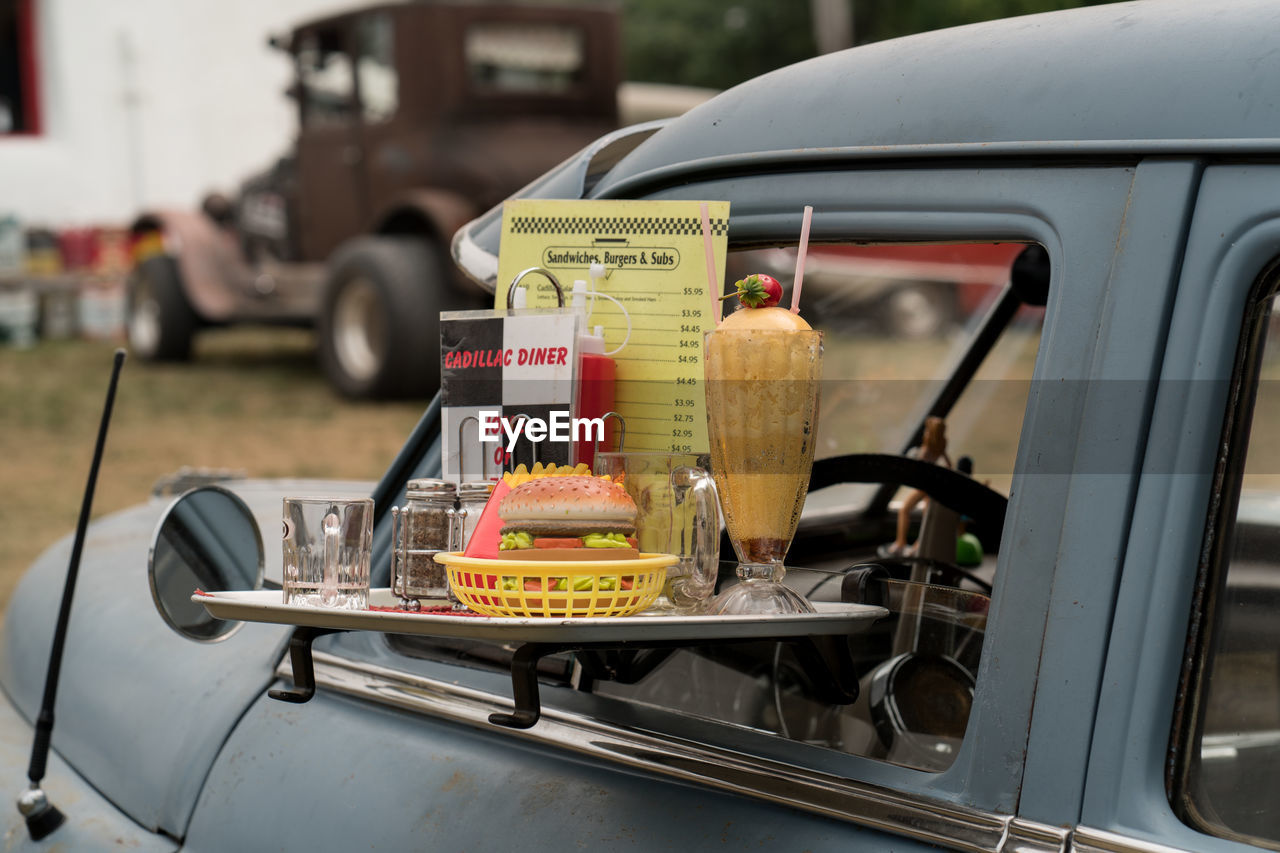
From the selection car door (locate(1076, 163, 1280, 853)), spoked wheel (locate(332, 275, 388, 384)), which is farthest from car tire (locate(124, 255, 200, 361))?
car door (locate(1076, 163, 1280, 853))

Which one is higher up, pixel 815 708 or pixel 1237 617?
pixel 1237 617

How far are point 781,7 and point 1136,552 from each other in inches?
1043

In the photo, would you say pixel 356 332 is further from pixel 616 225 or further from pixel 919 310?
pixel 616 225

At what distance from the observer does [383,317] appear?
29.1 ft

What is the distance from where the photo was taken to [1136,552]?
3.26ft

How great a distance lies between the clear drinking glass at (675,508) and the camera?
47.3 inches

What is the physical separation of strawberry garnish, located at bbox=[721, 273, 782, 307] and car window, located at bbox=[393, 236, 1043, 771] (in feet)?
0.61

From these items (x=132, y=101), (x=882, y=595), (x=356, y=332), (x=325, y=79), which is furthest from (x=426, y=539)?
(x=132, y=101)

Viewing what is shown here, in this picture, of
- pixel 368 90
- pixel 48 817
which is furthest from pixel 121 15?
pixel 48 817

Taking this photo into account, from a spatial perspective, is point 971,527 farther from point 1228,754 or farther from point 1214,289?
point 1214,289

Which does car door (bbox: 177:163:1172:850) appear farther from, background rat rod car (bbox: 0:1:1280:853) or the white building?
the white building

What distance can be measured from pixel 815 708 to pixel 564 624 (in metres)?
0.80

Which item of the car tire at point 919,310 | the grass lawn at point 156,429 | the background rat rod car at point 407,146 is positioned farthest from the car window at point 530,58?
the car tire at point 919,310

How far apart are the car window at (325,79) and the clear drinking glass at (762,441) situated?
9.39m
